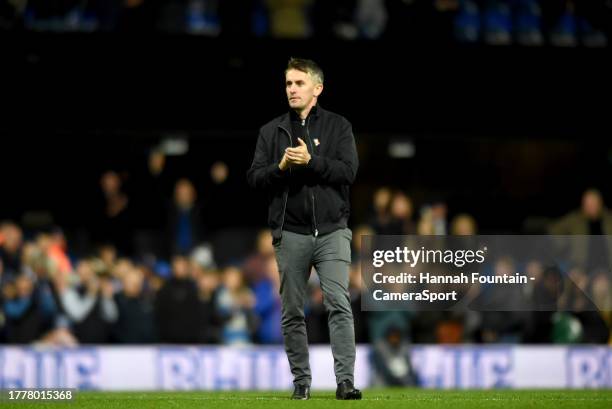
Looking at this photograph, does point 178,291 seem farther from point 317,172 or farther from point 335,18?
point 317,172

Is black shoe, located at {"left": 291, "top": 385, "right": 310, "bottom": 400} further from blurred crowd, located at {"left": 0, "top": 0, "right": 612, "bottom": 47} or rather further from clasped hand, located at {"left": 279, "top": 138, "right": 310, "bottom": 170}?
blurred crowd, located at {"left": 0, "top": 0, "right": 612, "bottom": 47}

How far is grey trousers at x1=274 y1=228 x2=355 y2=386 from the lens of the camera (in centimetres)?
654

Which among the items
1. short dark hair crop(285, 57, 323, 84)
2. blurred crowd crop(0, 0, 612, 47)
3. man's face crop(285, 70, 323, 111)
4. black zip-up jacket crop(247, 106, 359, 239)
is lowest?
black zip-up jacket crop(247, 106, 359, 239)

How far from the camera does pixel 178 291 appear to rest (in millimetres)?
14172

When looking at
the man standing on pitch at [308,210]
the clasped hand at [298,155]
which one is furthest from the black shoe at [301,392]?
the clasped hand at [298,155]

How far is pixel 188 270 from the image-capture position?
14312 millimetres

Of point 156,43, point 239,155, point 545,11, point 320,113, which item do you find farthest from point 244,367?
point 320,113

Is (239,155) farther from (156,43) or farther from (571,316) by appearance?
(571,316)

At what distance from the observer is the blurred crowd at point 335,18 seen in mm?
15000

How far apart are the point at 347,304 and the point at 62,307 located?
7.99m

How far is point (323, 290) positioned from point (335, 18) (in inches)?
366

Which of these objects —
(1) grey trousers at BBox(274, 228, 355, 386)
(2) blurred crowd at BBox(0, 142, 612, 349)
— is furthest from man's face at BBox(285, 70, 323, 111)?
(2) blurred crowd at BBox(0, 142, 612, 349)

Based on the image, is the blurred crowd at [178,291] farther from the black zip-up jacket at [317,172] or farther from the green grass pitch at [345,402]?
the black zip-up jacket at [317,172]

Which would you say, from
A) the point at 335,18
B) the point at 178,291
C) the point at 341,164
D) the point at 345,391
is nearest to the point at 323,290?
the point at 345,391
